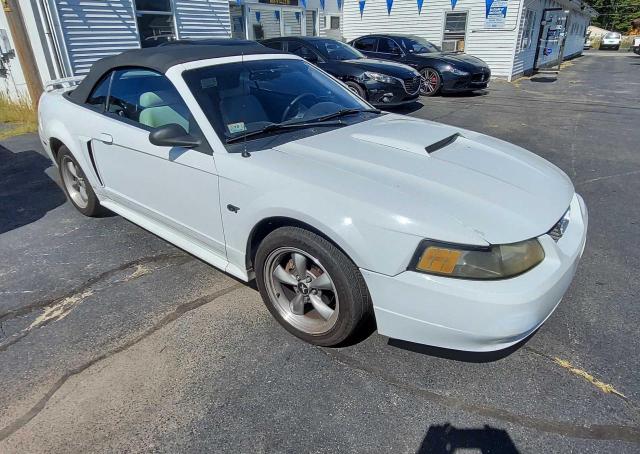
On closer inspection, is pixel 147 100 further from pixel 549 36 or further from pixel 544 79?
pixel 549 36

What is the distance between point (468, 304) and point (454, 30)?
56.4ft

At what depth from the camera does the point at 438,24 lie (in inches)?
651

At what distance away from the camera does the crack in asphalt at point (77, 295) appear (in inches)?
102

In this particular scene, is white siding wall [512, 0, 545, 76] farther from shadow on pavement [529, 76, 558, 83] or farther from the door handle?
the door handle

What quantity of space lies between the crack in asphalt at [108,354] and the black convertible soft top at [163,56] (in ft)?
5.15

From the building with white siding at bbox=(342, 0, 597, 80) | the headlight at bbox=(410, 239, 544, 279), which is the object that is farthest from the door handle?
the building with white siding at bbox=(342, 0, 597, 80)

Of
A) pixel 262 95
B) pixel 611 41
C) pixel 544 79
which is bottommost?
pixel 611 41

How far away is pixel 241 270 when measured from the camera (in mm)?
2639

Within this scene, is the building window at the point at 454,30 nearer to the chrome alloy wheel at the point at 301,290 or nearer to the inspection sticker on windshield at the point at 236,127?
the inspection sticker on windshield at the point at 236,127

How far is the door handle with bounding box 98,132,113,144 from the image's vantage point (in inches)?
125

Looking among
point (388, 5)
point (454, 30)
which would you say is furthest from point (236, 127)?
point (388, 5)

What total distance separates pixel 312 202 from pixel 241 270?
0.80 meters

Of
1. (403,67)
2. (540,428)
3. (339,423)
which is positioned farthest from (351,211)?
(403,67)

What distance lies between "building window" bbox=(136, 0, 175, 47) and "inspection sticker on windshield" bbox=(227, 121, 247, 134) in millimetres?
8818
